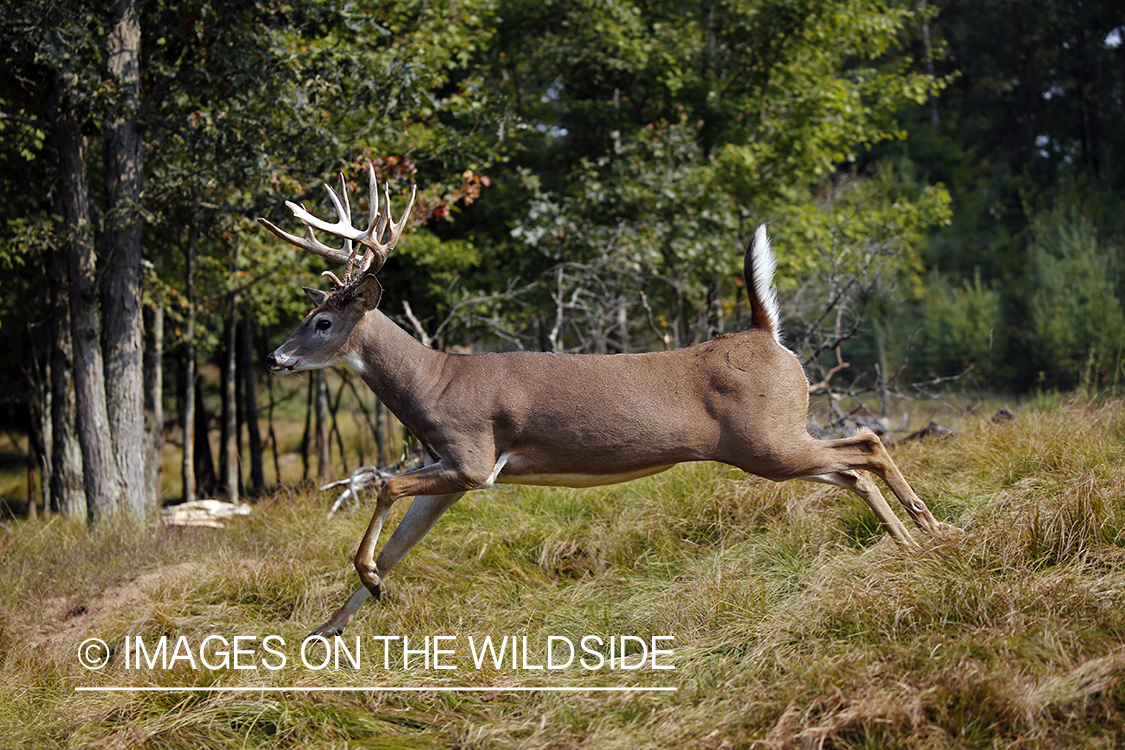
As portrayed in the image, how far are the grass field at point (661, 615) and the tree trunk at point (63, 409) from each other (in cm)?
243

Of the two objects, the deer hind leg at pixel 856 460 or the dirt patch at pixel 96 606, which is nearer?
the deer hind leg at pixel 856 460

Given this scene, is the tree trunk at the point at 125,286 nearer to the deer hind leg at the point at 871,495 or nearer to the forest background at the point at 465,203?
the forest background at the point at 465,203

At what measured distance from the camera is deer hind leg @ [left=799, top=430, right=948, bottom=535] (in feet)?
15.0

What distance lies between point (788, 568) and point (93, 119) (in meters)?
6.82

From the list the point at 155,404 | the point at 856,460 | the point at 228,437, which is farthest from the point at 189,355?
the point at 856,460

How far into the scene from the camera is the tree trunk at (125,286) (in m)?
8.09

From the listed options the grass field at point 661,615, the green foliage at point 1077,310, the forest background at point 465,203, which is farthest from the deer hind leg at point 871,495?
the green foliage at point 1077,310

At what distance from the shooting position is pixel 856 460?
4633 millimetres

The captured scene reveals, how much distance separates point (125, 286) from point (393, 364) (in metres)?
4.65

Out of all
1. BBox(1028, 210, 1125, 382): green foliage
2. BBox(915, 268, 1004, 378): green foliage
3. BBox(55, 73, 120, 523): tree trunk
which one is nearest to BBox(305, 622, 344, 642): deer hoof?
BBox(55, 73, 120, 523): tree trunk

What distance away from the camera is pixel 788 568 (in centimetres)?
511

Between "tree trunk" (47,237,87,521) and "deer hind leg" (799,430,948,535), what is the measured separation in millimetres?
7539

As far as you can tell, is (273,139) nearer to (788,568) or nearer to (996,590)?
(788,568)

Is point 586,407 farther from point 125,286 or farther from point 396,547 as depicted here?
point 125,286
